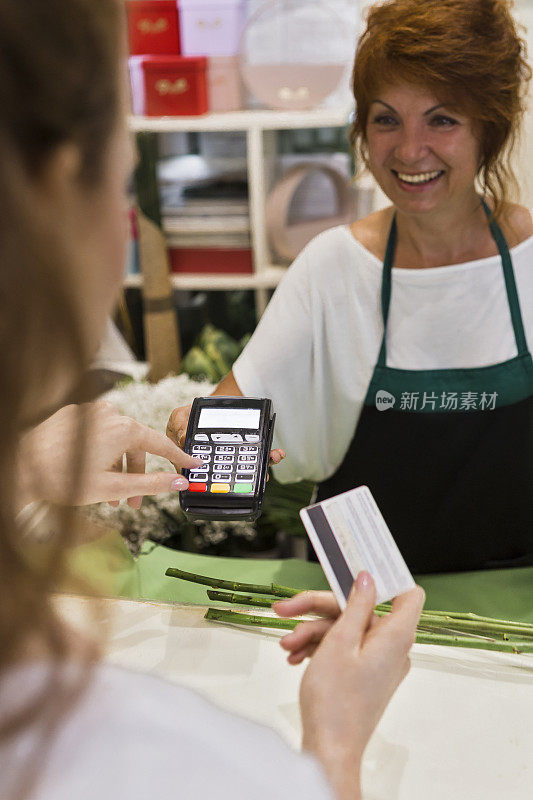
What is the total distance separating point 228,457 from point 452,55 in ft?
2.17

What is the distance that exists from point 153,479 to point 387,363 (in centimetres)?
51

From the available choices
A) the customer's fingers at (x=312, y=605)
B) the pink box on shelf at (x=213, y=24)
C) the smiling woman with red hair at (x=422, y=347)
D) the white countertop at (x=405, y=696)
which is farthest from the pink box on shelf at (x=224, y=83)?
the customer's fingers at (x=312, y=605)

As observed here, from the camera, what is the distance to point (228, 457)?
2.95 feet

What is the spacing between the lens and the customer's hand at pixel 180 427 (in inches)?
37.4

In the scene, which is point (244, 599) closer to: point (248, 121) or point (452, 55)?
point (452, 55)

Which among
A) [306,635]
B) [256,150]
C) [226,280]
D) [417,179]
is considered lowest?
[226,280]

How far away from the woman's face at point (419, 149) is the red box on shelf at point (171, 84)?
1.07m

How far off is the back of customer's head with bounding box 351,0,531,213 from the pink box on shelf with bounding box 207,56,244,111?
1.08 m

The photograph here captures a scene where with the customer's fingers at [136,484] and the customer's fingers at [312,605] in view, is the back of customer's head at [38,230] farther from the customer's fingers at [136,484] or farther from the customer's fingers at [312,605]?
the customer's fingers at [136,484]

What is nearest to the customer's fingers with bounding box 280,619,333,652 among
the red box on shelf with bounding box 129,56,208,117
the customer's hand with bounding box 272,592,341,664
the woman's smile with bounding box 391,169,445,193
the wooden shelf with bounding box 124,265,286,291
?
the customer's hand with bounding box 272,592,341,664

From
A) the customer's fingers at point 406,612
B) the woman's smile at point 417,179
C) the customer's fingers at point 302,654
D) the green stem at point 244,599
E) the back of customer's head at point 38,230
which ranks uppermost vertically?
the back of customer's head at point 38,230

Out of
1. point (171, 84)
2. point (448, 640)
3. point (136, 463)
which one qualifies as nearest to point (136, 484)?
point (136, 463)

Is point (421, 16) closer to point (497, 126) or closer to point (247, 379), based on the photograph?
point (497, 126)

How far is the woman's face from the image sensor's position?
3.82ft
